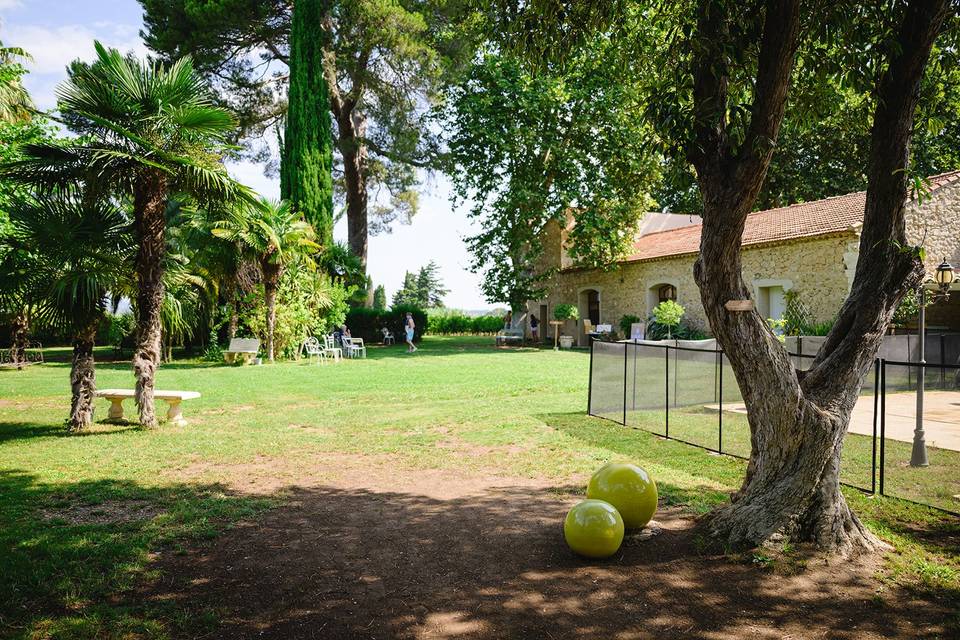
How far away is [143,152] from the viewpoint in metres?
7.35

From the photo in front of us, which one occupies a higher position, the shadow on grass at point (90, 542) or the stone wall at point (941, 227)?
the stone wall at point (941, 227)

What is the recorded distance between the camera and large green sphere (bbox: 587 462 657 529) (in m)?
4.18

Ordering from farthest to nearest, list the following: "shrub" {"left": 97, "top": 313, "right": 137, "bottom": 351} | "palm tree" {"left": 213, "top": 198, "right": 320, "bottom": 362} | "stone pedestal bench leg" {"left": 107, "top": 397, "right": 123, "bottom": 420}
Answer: "shrub" {"left": 97, "top": 313, "right": 137, "bottom": 351} < "palm tree" {"left": 213, "top": 198, "right": 320, "bottom": 362} < "stone pedestal bench leg" {"left": 107, "top": 397, "right": 123, "bottom": 420}

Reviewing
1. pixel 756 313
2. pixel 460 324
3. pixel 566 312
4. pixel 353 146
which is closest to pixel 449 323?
pixel 460 324

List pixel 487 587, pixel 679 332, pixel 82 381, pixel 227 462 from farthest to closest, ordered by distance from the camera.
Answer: pixel 679 332
pixel 82 381
pixel 227 462
pixel 487 587

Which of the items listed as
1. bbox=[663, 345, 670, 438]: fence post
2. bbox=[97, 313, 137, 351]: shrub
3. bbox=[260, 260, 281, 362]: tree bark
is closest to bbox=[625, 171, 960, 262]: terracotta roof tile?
bbox=[663, 345, 670, 438]: fence post

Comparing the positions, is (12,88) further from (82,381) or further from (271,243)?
(82,381)

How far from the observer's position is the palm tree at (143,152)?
6.98 m

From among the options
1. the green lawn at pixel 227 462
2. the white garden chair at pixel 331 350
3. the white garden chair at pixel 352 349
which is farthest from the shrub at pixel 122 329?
the white garden chair at pixel 352 349

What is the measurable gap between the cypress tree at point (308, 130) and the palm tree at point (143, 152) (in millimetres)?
14966

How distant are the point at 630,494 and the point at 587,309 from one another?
2355 centimetres

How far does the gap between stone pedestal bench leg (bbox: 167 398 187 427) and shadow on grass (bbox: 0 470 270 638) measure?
94.9 inches

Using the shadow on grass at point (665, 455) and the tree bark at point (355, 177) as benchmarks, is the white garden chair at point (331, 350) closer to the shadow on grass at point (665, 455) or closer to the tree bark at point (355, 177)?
the tree bark at point (355, 177)

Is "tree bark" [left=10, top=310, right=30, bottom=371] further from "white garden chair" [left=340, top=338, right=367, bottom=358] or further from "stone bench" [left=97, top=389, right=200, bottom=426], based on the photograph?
"stone bench" [left=97, top=389, right=200, bottom=426]
